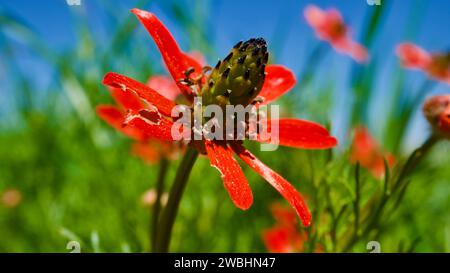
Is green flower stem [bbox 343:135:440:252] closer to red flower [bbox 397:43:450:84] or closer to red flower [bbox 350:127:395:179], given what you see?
red flower [bbox 350:127:395:179]

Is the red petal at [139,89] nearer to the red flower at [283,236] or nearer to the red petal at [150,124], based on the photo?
the red petal at [150,124]

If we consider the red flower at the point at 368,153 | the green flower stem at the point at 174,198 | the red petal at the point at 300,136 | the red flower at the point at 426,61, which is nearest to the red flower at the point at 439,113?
the red petal at the point at 300,136

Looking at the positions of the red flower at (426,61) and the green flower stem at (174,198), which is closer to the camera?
the green flower stem at (174,198)

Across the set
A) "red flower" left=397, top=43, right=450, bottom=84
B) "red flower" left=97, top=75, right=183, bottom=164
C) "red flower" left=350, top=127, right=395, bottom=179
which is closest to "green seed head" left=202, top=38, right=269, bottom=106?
"red flower" left=97, top=75, right=183, bottom=164

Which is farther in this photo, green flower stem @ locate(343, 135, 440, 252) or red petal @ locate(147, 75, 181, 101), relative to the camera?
red petal @ locate(147, 75, 181, 101)
